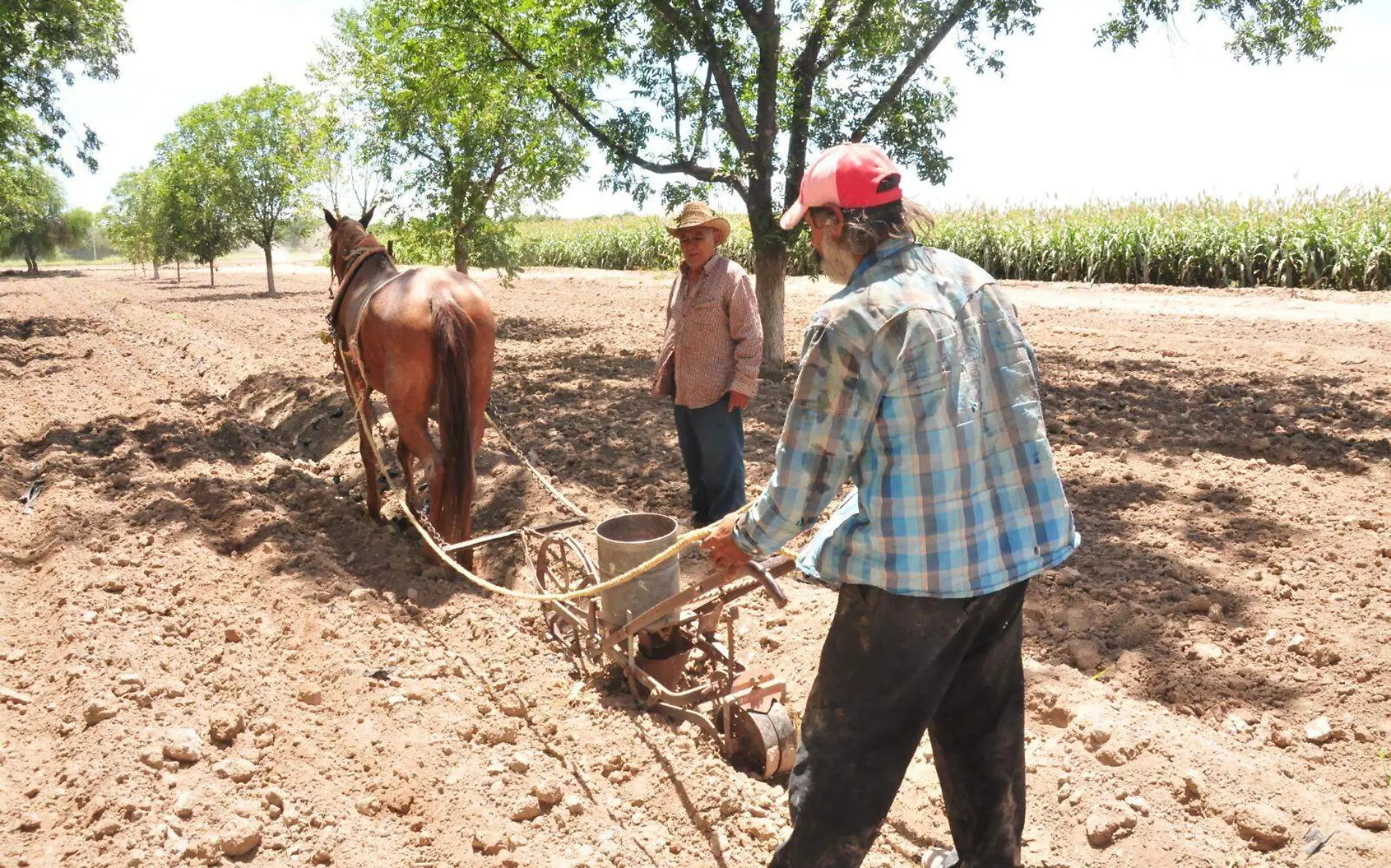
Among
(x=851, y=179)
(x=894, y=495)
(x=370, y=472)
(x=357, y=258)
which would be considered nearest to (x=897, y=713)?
(x=894, y=495)

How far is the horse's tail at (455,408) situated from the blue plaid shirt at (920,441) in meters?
3.48

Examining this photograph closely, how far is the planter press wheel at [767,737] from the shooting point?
3.55m

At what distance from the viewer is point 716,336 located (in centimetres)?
523

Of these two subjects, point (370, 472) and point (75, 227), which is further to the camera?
point (75, 227)

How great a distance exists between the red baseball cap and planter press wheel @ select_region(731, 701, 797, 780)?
81.5 inches

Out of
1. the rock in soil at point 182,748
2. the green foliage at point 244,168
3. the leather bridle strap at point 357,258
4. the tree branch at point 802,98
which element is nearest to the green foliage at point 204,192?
the green foliage at point 244,168

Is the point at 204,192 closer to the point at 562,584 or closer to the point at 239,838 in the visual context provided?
the point at 562,584

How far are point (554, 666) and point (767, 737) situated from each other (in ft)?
4.26

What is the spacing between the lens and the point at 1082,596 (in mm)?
4969

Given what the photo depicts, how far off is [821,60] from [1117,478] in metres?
5.80

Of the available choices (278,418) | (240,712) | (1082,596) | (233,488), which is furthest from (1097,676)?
(278,418)

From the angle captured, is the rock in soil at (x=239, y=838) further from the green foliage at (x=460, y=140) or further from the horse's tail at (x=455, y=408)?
the green foliage at (x=460, y=140)

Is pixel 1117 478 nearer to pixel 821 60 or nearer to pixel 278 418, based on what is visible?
pixel 821 60

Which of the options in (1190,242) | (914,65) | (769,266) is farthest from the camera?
(1190,242)
